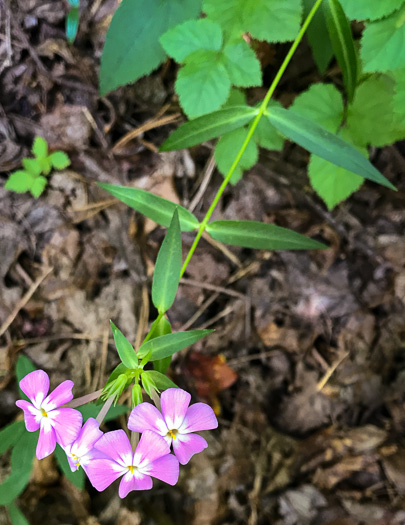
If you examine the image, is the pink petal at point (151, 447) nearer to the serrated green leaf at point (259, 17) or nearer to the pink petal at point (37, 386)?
the pink petal at point (37, 386)

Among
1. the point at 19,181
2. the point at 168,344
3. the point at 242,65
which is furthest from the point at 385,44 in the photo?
the point at 19,181

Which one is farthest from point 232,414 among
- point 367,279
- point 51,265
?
point 51,265

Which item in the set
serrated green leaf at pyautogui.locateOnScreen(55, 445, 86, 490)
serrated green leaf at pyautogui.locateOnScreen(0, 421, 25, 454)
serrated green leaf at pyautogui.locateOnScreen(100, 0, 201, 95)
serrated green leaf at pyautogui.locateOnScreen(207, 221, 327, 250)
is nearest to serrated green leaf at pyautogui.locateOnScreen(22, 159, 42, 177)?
serrated green leaf at pyautogui.locateOnScreen(100, 0, 201, 95)

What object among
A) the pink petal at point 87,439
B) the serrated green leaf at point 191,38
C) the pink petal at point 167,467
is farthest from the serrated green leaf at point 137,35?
the pink petal at point 167,467

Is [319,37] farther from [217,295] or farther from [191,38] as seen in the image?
[217,295]

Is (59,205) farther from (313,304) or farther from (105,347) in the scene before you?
(313,304)

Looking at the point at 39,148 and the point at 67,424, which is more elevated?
the point at 39,148

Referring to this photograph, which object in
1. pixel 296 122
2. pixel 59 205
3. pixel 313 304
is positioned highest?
pixel 296 122
